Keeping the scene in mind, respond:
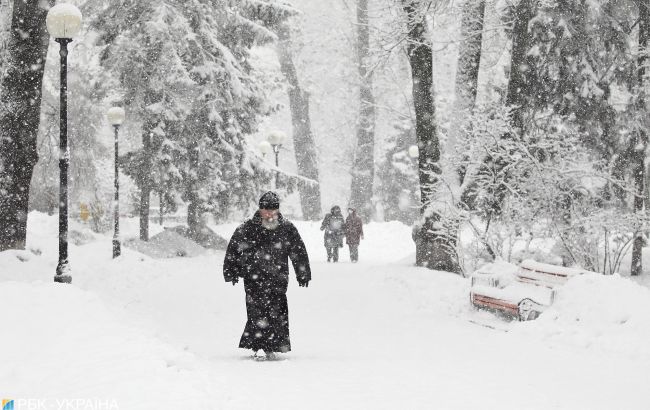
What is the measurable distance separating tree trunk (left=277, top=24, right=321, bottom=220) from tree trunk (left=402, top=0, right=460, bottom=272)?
19268mm

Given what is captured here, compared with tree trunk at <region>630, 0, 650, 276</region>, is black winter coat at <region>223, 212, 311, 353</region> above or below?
below

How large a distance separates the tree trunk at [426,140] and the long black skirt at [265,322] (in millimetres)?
9465

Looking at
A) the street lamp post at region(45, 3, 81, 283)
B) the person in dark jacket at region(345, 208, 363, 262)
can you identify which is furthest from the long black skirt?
the person in dark jacket at region(345, 208, 363, 262)

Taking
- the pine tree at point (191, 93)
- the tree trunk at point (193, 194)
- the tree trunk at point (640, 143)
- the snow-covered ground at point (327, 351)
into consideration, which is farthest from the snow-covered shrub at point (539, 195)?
the tree trunk at point (193, 194)

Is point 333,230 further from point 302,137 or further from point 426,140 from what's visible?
Answer: point 302,137

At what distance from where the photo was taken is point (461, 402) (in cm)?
646

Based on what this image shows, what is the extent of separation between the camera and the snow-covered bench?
36.0ft

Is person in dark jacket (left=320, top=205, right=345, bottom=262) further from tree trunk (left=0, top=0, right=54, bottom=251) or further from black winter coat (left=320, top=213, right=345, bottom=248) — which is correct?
tree trunk (left=0, top=0, right=54, bottom=251)

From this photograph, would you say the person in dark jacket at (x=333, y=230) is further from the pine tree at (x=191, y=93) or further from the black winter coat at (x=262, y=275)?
the black winter coat at (x=262, y=275)

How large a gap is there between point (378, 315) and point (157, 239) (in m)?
12.2

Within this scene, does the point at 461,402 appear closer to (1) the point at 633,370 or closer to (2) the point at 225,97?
(1) the point at 633,370

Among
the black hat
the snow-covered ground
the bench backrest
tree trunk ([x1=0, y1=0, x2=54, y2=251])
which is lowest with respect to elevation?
the snow-covered ground

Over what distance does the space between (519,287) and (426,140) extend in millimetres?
6519

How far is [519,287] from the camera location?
12.0 metres
